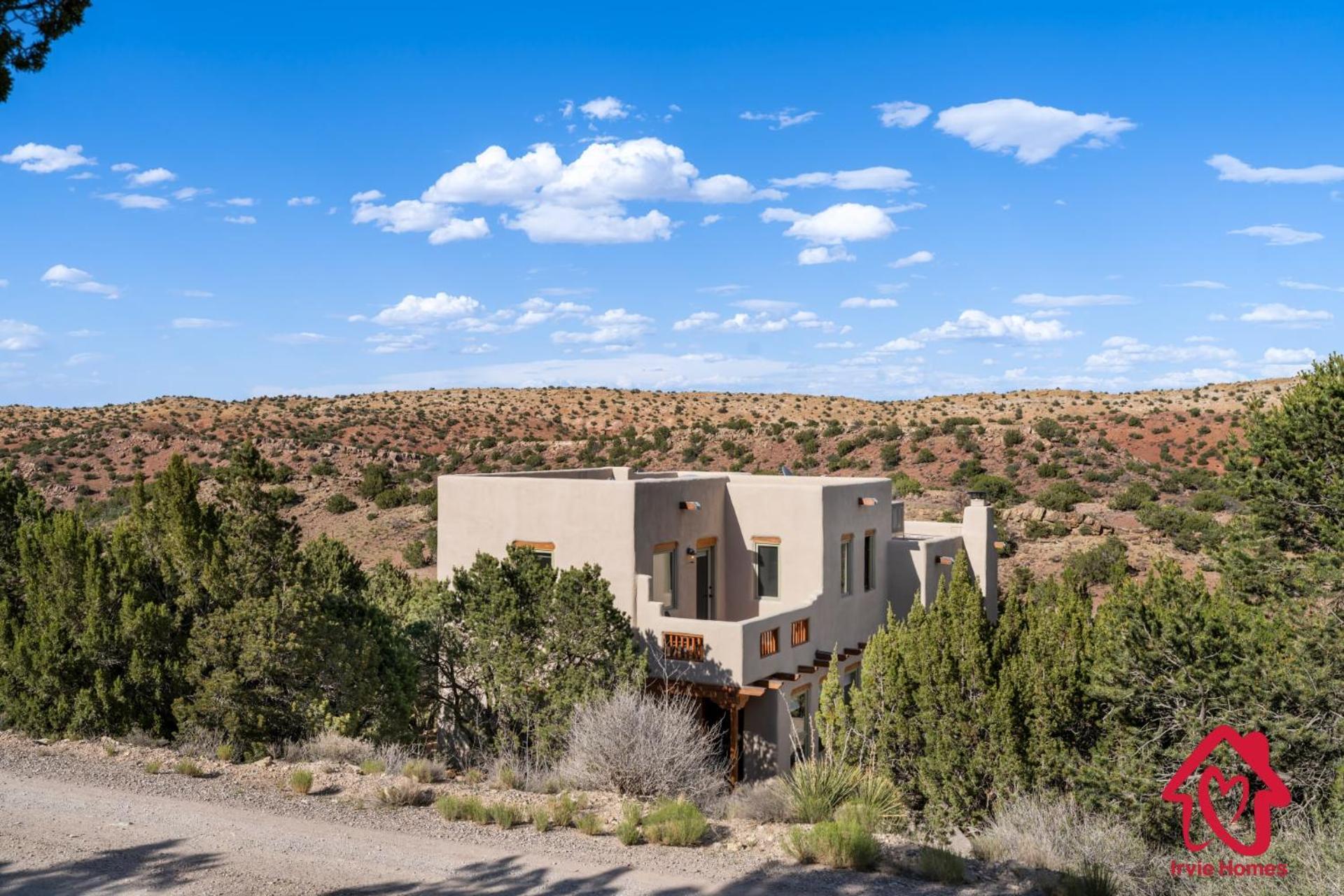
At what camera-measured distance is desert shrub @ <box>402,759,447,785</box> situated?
39.9 feet

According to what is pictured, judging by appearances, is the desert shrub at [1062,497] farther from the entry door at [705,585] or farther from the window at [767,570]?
the entry door at [705,585]

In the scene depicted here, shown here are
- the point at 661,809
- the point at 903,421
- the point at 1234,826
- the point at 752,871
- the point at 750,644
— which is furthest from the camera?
the point at 903,421

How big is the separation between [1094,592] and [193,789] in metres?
32.4

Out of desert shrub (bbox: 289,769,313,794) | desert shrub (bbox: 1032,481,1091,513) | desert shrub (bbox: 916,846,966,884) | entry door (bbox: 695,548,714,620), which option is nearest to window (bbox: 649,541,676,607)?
entry door (bbox: 695,548,714,620)

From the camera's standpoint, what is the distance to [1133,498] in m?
46.9

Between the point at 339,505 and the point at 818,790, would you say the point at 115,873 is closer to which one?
the point at 818,790

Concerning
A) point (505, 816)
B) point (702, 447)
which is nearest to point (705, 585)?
point (505, 816)

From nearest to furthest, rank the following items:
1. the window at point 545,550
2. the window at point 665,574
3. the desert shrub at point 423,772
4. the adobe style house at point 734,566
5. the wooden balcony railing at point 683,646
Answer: the desert shrub at point 423,772
the wooden balcony railing at point 683,646
the adobe style house at point 734,566
the window at point 545,550
the window at point 665,574

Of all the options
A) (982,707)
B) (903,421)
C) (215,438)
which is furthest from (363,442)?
(982,707)

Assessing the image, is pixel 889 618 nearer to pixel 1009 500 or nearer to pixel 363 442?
pixel 1009 500

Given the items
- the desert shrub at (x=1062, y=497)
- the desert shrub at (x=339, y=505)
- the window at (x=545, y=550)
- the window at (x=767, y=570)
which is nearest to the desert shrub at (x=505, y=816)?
the window at (x=545, y=550)

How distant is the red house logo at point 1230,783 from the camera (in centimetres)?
1312

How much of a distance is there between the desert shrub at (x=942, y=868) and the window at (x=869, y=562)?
1348cm

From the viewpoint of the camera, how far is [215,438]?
7175 centimetres
